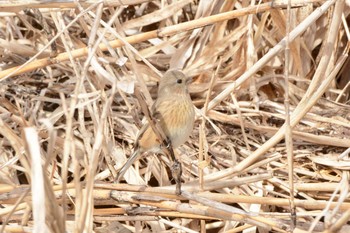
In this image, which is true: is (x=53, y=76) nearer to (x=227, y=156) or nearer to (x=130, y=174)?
(x=130, y=174)

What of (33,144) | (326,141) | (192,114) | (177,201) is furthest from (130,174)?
(33,144)

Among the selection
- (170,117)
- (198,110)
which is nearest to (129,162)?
(170,117)

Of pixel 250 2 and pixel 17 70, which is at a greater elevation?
pixel 250 2

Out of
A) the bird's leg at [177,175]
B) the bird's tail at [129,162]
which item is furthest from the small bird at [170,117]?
the bird's leg at [177,175]

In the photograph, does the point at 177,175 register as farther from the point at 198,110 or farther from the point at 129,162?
the point at 198,110

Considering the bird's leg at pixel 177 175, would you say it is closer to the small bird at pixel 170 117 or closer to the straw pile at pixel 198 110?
the straw pile at pixel 198 110
